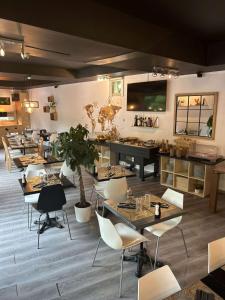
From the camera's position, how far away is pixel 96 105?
28.0 feet

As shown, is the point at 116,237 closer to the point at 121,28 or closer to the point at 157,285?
the point at 157,285

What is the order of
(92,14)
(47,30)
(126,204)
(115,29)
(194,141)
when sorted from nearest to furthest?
(47,30)
(92,14)
(115,29)
(126,204)
(194,141)

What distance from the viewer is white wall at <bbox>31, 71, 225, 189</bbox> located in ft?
17.7

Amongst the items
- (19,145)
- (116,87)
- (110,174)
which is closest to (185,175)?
(110,174)

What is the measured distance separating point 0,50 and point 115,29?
4.41 ft

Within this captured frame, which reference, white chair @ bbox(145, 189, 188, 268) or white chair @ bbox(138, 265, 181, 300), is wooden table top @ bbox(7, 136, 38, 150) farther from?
white chair @ bbox(138, 265, 181, 300)

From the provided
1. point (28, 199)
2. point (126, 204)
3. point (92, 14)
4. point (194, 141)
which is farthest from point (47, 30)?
point (194, 141)

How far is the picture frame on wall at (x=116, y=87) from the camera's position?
755cm

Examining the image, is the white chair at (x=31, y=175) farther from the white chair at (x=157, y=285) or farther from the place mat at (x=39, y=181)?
the white chair at (x=157, y=285)

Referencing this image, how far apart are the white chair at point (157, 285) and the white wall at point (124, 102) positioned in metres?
4.30

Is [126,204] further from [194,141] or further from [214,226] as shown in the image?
[194,141]

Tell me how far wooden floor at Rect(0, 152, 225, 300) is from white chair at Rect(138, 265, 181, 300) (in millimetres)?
1062

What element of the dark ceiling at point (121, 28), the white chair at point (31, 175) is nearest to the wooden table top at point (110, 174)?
the white chair at point (31, 175)

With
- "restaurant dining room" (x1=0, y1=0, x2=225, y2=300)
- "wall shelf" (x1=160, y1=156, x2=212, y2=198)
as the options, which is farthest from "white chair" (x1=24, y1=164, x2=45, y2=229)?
"wall shelf" (x1=160, y1=156, x2=212, y2=198)
